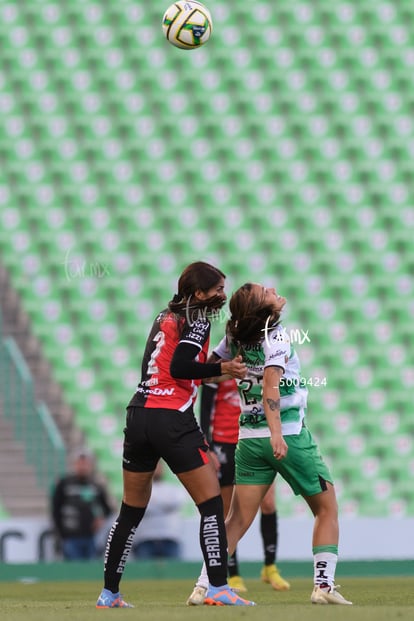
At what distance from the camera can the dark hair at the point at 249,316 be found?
613 cm

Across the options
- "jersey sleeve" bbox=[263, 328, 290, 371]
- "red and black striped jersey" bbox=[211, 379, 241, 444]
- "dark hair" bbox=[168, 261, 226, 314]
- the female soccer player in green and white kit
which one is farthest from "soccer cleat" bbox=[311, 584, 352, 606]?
"red and black striped jersey" bbox=[211, 379, 241, 444]

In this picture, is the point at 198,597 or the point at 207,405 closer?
the point at 198,597

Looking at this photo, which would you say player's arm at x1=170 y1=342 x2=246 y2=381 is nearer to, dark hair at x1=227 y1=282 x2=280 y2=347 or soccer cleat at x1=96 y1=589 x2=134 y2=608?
dark hair at x1=227 y1=282 x2=280 y2=347

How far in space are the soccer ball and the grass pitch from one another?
3.79m

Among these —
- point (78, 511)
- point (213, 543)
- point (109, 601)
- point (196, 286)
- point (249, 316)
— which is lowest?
point (78, 511)

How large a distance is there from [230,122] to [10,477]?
228 inches

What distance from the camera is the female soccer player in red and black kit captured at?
5.91 m

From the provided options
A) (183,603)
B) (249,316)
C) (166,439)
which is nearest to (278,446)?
(166,439)

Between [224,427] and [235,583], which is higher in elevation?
[224,427]

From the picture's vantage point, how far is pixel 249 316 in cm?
614

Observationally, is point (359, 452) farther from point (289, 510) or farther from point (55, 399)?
point (55, 399)

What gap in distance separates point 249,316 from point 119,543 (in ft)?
4.04

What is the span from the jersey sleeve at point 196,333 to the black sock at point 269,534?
2967 millimetres

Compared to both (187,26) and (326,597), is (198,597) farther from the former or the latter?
(187,26)
